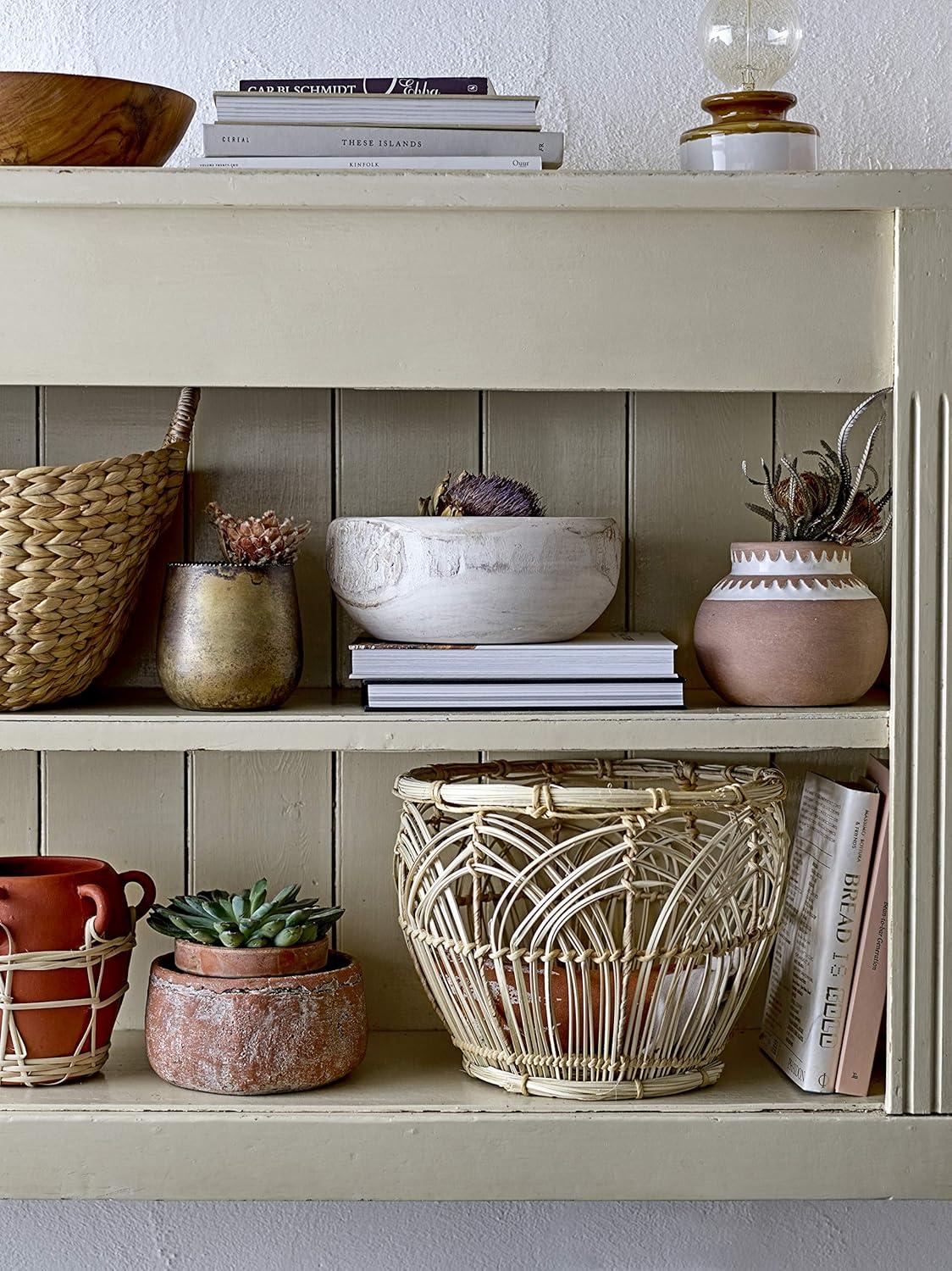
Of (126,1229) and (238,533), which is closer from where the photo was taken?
(238,533)

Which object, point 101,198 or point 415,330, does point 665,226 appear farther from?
point 101,198

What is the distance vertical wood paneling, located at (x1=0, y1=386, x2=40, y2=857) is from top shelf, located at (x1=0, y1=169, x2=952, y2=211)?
27 cm

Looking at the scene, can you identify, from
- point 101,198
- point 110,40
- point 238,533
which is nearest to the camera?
point 101,198

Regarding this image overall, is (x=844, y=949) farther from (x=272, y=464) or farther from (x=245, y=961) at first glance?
(x=272, y=464)

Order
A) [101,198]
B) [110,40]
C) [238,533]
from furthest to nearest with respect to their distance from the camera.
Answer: [110,40]
[238,533]
[101,198]

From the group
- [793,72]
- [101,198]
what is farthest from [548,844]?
[793,72]

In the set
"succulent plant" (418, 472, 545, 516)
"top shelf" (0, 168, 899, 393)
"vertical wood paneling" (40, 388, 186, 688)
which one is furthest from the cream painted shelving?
"vertical wood paneling" (40, 388, 186, 688)

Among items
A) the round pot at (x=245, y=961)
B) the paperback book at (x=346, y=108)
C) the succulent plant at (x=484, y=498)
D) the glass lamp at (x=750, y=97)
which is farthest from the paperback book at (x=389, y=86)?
the round pot at (x=245, y=961)

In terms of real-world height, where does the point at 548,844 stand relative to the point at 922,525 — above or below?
below

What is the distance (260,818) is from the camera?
1189mm

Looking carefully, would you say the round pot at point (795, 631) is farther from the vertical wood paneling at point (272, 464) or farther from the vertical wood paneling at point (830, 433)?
the vertical wood paneling at point (272, 464)

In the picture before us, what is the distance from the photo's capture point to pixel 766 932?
3.35 ft

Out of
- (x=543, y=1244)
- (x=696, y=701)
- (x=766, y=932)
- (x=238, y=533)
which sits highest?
(x=238, y=533)

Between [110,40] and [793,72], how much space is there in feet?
1.94
